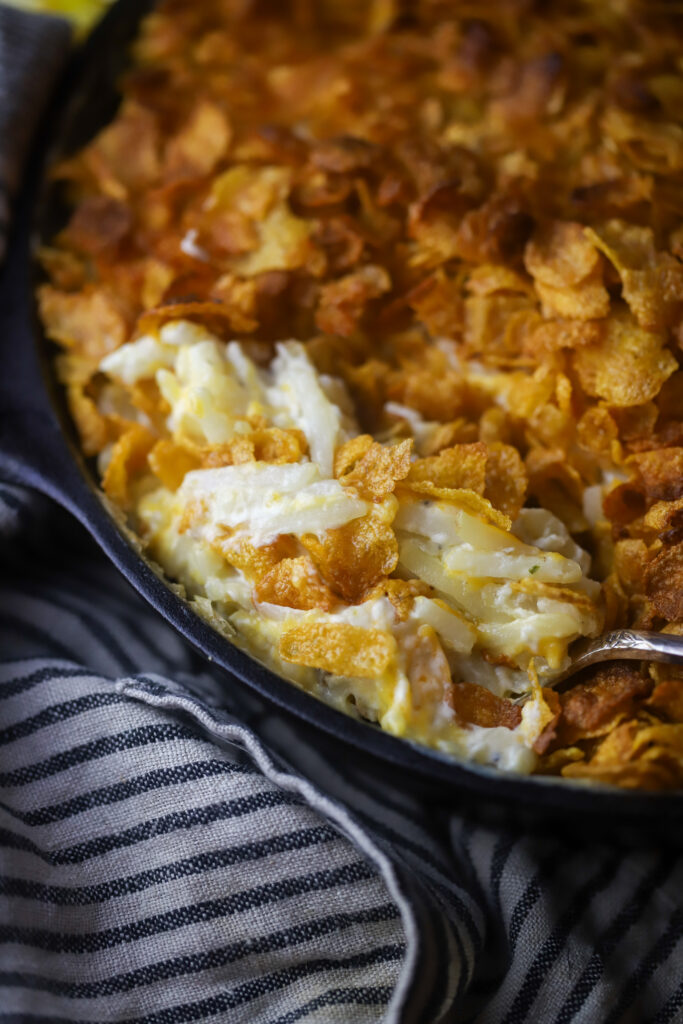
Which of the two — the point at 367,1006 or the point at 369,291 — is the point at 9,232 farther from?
the point at 367,1006

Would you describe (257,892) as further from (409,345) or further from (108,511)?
(409,345)

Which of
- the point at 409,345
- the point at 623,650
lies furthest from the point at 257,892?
the point at 409,345

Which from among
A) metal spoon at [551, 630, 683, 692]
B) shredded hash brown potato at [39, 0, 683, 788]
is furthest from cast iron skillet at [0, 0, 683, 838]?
metal spoon at [551, 630, 683, 692]

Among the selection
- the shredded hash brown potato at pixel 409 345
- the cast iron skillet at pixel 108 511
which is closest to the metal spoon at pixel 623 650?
the shredded hash brown potato at pixel 409 345

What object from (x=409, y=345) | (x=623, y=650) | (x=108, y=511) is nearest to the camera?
(x=623, y=650)

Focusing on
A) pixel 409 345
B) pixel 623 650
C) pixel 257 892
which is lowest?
pixel 257 892

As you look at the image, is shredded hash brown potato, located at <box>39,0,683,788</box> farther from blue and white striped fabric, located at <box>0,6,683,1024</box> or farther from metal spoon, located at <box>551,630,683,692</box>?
blue and white striped fabric, located at <box>0,6,683,1024</box>

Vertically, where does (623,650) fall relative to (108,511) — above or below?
below
